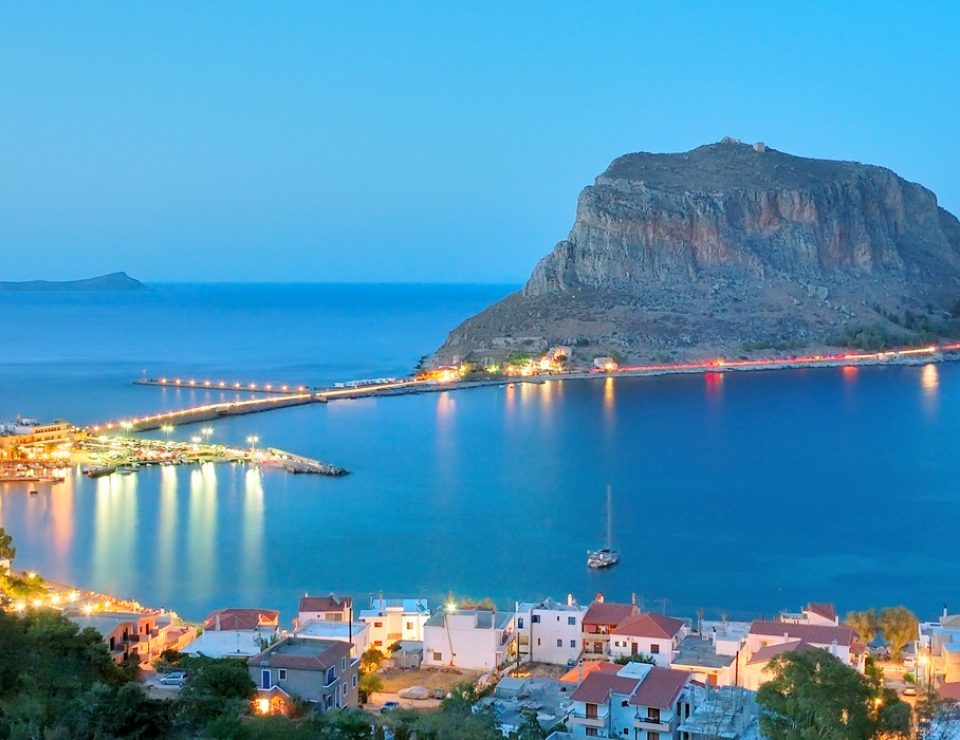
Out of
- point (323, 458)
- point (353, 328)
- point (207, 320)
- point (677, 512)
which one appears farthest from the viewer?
point (207, 320)

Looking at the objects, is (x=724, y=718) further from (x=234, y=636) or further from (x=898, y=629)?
(x=234, y=636)

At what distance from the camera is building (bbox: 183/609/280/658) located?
467 inches

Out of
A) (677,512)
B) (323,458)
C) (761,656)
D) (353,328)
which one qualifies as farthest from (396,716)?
(353,328)

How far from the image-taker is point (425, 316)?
10844 centimetres

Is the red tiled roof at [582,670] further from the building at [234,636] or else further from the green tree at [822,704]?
the green tree at [822,704]

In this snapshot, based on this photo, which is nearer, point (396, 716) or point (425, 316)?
point (396, 716)

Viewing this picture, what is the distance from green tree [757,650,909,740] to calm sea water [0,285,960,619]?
30.5ft

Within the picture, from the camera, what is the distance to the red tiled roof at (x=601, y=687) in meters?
9.41

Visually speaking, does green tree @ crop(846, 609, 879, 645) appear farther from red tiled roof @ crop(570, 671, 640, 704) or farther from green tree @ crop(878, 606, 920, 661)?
red tiled roof @ crop(570, 671, 640, 704)

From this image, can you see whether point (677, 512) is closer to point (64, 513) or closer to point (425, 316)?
point (64, 513)

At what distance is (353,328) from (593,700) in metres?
81.9

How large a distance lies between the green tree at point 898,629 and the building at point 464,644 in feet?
15.5

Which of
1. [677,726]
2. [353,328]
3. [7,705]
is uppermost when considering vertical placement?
[353,328]

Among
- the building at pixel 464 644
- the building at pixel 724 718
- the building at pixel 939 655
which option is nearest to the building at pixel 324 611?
the building at pixel 464 644
